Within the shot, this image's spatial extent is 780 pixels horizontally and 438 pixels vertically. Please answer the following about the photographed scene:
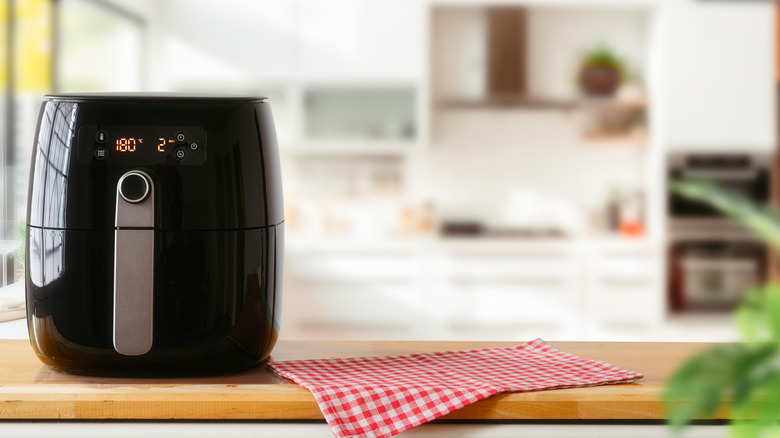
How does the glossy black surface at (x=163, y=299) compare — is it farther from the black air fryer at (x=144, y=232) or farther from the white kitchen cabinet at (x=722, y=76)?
the white kitchen cabinet at (x=722, y=76)

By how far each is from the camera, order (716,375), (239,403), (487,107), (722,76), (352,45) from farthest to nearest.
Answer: (487,107) → (352,45) → (722,76) → (239,403) → (716,375)

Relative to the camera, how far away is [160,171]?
31.8 inches

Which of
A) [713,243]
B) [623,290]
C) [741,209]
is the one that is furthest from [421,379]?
[713,243]

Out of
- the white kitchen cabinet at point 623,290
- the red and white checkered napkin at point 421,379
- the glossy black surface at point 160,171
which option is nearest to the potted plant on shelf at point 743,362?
the red and white checkered napkin at point 421,379

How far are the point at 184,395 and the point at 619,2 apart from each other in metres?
3.92

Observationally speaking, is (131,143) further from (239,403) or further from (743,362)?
(743,362)

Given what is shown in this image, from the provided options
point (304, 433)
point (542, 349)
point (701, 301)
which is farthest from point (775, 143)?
point (304, 433)

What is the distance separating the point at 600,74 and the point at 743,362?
165 inches

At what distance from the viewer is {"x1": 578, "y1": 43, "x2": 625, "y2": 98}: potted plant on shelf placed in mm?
4309

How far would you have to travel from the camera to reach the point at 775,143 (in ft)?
13.6

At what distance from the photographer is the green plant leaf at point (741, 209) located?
1.05 ft

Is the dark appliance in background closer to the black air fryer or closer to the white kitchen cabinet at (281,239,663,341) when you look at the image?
the white kitchen cabinet at (281,239,663,341)

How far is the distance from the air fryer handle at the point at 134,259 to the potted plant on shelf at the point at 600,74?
3806 millimetres

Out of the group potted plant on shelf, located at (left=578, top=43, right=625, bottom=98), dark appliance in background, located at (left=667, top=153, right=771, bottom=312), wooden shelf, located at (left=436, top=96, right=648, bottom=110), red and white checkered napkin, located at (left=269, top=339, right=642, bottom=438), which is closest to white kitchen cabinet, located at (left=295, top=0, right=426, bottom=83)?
wooden shelf, located at (left=436, top=96, right=648, bottom=110)
